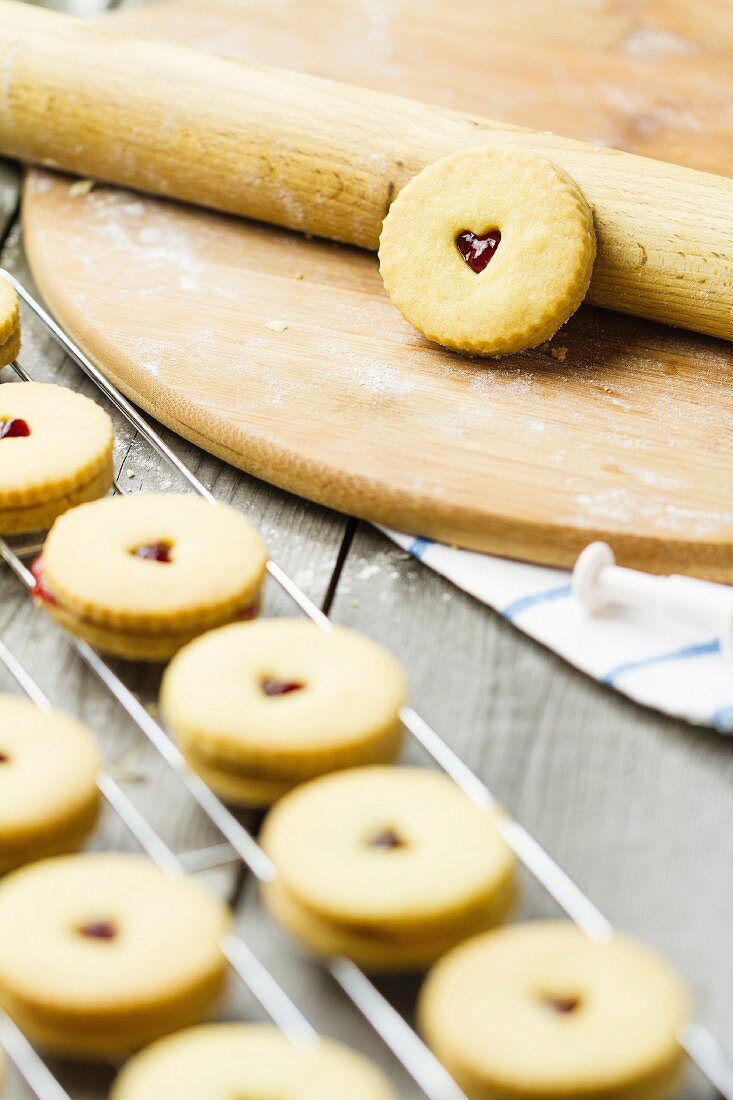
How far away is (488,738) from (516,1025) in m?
0.38

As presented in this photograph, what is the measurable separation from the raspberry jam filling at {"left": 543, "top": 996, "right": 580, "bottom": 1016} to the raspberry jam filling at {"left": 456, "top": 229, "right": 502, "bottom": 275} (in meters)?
1.03

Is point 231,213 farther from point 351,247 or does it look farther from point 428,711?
point 428,711

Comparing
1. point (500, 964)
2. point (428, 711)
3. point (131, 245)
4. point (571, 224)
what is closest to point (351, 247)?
point (131, 245)

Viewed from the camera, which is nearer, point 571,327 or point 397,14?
point 571,327

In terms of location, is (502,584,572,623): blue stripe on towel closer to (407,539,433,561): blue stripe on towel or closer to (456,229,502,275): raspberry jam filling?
(407,539,433,561): blue stripe on towel

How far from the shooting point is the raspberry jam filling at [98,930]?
0.93 metres

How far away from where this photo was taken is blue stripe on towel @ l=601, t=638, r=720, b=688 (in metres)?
1.25

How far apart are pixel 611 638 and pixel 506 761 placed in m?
0.20

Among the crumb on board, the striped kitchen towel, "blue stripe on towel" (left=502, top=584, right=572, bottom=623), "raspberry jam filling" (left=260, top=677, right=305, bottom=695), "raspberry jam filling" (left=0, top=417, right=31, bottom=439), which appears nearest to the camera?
"raspberry jam filling" (left=260, top=677, right=305, bottom=695)

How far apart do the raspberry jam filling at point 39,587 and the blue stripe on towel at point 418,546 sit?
0.42m

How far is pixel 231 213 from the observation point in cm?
203

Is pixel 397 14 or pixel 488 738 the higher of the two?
pixel 397 14

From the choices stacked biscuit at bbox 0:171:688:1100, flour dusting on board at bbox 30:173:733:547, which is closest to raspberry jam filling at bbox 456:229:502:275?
flour dusting on board at bbox 30:173:733:547

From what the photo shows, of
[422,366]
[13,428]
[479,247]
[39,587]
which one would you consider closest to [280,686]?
[39,587]
